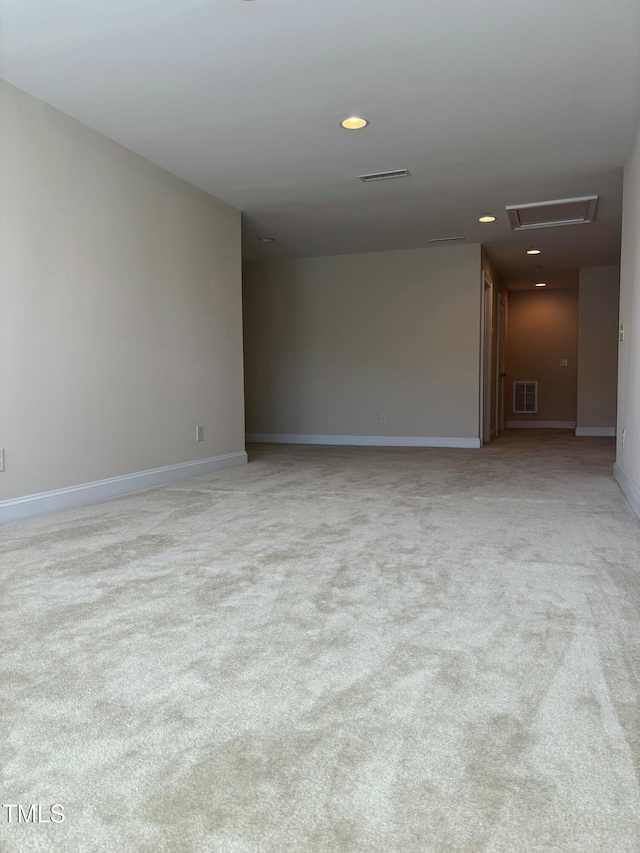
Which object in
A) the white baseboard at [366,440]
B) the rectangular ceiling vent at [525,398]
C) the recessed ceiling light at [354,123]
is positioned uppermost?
the recessed ceiling light at [354,123]

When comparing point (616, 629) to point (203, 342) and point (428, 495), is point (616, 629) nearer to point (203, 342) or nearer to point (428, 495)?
point (428, 495)

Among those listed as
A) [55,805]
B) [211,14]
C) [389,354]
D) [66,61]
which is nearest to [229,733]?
[55,805]

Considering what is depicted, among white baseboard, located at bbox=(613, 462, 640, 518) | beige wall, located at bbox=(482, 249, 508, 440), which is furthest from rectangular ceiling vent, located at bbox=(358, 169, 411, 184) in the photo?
beige wall, located at bbox=(482, 249, 508, 440)

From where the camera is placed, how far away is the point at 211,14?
272 cm

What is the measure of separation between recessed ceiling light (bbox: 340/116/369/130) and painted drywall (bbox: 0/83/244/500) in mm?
1532

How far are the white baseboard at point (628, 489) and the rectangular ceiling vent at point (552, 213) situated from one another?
8.13 feet

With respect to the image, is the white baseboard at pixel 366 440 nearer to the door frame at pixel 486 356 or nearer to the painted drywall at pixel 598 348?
the door frame at pixel 486 356

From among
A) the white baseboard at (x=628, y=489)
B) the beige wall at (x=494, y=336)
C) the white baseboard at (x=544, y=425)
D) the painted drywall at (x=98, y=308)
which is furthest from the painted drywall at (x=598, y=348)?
the painted drywall at (x=98, y=308)

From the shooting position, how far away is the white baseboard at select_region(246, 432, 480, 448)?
24.5 ft

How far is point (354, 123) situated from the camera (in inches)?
152

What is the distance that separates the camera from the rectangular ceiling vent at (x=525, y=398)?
1143 cm

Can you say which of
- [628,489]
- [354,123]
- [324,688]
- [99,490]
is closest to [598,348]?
[628,489]

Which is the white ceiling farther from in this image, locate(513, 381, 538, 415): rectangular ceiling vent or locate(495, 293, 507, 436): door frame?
locate(513, 381, 538, 415): rectangular ceiling vent

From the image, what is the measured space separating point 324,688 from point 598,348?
8.76 meters
